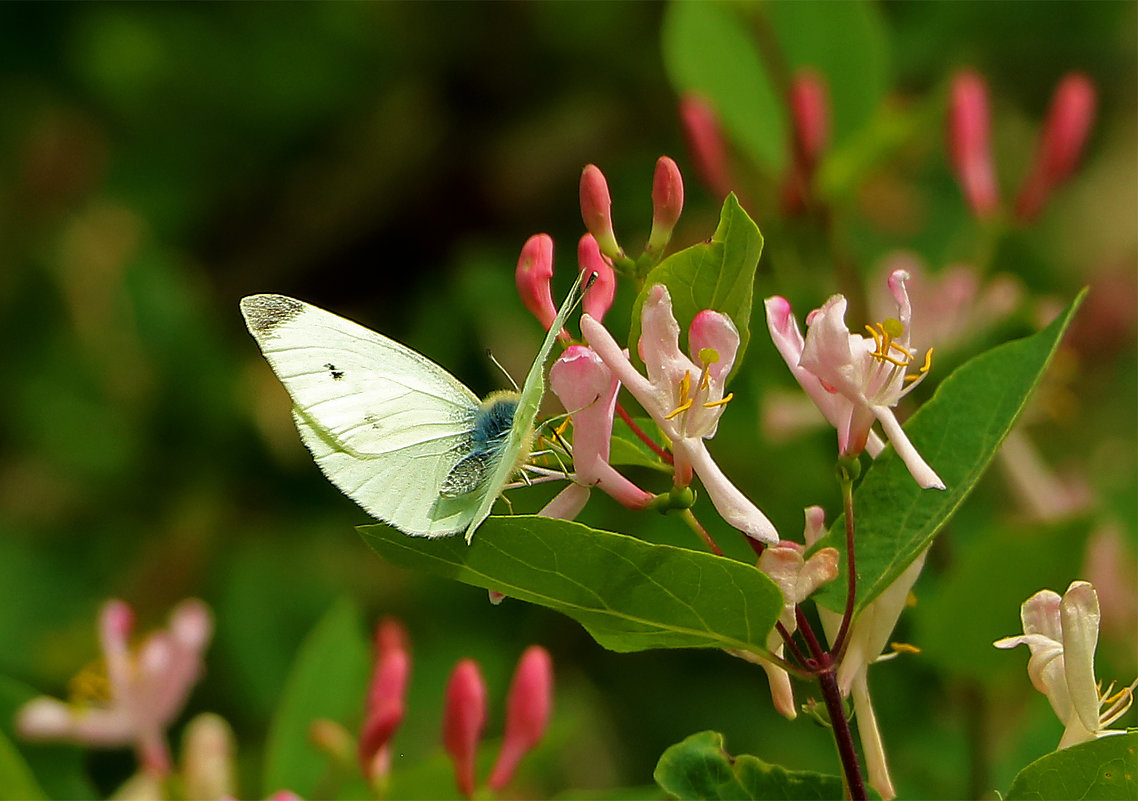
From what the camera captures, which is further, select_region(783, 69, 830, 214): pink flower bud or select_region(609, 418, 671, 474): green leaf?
select_region(783, 69, 830, 214): pink flower bud

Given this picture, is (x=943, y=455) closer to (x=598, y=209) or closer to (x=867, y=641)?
(x=867, y=641)

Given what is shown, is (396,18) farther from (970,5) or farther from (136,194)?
(970,5)

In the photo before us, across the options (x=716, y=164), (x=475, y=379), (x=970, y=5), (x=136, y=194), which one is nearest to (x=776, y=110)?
(x=716, y=164)

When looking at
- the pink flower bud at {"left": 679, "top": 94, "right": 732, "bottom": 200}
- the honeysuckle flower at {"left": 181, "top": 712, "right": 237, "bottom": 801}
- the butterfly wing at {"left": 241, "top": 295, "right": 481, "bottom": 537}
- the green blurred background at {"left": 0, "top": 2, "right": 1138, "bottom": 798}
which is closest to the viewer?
the butterfly wing at {"left": 241, "top": 295, "right": 481, "bottom": 537}

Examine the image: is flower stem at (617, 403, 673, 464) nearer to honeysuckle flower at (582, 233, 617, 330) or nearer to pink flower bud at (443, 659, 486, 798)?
honeysuckle flower at (582, 233, 617, 330)

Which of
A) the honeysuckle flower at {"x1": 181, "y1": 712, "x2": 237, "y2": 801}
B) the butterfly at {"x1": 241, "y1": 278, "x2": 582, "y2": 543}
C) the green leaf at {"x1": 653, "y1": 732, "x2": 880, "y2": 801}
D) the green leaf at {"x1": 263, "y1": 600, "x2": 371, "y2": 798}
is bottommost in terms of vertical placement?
the honeysuckle flower at {"x1": 181, "y1": 712, "x2": 237, "y2": 801}

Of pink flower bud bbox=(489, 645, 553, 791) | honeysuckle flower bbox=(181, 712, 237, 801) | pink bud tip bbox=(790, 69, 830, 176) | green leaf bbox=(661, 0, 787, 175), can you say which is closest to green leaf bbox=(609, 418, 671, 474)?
pink flower bud bbox=(489, 645, 553, 791)

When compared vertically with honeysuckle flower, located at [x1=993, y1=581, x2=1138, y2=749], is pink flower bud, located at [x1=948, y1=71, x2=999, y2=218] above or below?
above

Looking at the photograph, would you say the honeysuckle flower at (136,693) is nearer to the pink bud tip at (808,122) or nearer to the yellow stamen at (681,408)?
the yellow stamen at (681,408)

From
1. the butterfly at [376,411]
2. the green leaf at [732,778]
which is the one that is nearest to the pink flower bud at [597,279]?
the butterfly at [376,411]
